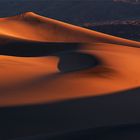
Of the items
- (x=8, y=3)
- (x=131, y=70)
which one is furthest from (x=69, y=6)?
(x=131, y=70)

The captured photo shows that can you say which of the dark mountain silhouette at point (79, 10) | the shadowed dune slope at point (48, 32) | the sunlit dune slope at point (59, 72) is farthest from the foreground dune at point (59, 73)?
the dark mountain silhouette at point (79, 10)

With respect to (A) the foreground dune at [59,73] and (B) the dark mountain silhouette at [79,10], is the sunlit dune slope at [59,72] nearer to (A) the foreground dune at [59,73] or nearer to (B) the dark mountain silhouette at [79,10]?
(A) the foreground dune at [59,73]

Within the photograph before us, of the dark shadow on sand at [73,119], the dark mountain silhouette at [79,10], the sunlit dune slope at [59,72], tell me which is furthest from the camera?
the dark mountain silhouette at [79,10]

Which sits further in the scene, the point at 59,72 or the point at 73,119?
the point at 59,72

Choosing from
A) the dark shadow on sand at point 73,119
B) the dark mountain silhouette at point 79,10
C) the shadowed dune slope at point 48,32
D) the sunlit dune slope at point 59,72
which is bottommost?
the dark mountain silhouette at point 79,10

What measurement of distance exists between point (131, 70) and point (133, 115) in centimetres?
487

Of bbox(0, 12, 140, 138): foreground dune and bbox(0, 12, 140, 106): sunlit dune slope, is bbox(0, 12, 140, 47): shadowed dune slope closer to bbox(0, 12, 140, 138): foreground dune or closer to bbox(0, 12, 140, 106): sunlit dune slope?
bbox(0, 12, 140, 106): sunlit dune slope

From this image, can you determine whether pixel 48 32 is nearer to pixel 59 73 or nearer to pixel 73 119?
pixel 59 73

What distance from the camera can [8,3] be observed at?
6406 centimetres

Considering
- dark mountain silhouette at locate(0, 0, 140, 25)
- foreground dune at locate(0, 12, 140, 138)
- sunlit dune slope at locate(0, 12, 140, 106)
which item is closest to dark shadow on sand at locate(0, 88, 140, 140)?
foreground dune at locate(0, 12, 140, 138)

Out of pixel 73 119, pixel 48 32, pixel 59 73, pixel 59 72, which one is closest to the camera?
pixel 73 119

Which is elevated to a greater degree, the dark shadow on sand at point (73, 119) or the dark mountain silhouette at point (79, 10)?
the dark shadow on sand at point (73, 119)

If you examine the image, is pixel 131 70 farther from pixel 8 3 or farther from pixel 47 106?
pixel 8 3

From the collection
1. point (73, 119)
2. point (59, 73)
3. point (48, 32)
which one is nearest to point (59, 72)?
point (59, 73)
